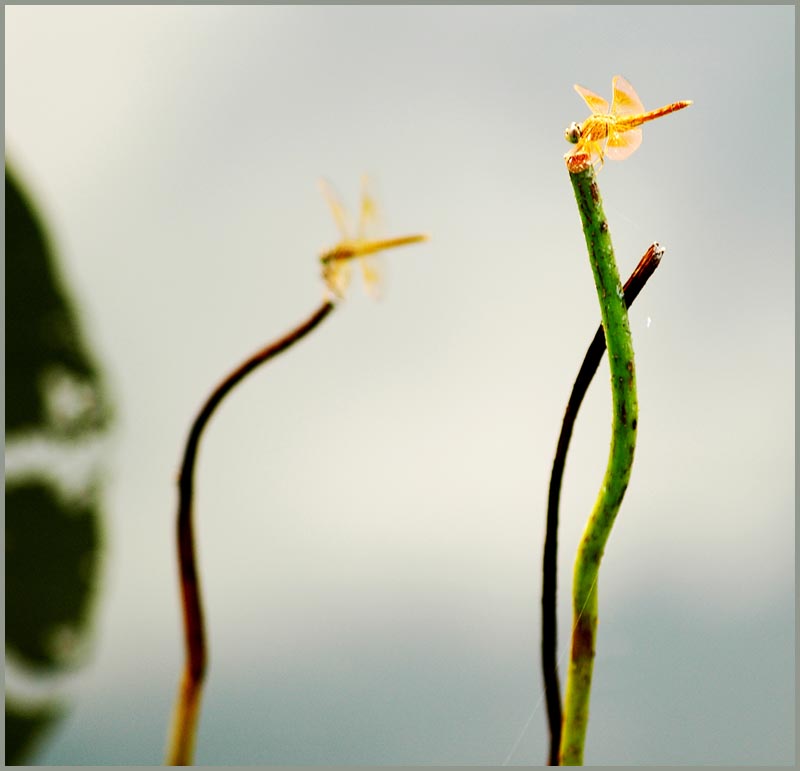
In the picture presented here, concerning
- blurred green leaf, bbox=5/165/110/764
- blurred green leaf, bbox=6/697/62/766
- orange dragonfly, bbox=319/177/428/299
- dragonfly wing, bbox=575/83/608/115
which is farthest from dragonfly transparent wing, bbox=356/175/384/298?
blurred green leaf, bbox=6/697/62/766

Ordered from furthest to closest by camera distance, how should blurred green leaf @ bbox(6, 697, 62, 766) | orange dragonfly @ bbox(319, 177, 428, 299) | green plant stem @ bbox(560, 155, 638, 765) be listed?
blurred green leaf @ bbox(6, 697, 62, 766)
orange dragonfly @ bbox(319, 177, 428, 299)
green plant stem @ bbox(560, 155, 638, 765)

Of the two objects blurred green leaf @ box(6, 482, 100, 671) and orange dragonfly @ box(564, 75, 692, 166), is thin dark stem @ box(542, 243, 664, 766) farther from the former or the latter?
blurred green leaf @ box(6, 482, 100, 671)

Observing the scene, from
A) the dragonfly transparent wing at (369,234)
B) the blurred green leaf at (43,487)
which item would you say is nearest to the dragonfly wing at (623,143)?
the dragonfly transparent wing at (369,234)

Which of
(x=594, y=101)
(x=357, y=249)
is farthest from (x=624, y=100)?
(x=357, y=249)

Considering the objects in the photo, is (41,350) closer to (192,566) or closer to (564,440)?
(192,566)

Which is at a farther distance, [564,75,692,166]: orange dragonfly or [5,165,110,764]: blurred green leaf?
[5,165,110,764]: blurred green leaf

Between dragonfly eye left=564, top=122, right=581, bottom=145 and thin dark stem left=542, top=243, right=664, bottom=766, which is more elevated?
dragonfly eye left=564, top=122, right=581, bottom=145

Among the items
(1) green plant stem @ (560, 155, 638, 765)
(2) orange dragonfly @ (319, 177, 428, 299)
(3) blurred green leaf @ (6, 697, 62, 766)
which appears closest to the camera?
(1) green plant stem @ (560, 155, 638, 765)
